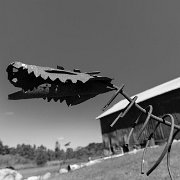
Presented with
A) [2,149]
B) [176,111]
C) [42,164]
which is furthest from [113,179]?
[2,149]

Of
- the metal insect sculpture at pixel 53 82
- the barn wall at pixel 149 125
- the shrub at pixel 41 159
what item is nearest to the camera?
the metal insect sculpture at pixel 53 82

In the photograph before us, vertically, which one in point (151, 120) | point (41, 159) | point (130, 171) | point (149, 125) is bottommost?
point (130, 171)

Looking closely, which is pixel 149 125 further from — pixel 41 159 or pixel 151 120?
pixel 41 159

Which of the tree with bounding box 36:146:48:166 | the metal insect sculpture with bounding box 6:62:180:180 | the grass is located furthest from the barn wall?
the tree with bounding box 36:146:48:166

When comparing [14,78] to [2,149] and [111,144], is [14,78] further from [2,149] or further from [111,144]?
[2,149]

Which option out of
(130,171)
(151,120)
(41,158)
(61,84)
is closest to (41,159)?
(41,158)

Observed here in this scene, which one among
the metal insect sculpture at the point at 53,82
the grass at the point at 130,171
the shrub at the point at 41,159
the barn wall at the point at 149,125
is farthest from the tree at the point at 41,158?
the metal insect sculpture at the point at 53,82

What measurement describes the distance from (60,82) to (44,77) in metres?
0.09

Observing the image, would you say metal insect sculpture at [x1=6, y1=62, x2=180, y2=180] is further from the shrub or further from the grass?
the shrub

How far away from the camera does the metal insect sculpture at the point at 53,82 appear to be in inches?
44.5

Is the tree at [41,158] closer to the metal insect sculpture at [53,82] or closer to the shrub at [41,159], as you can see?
the shrub at [41,159]

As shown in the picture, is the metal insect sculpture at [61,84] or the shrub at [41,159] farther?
the shrub at [41,159]

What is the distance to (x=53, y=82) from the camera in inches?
46.3

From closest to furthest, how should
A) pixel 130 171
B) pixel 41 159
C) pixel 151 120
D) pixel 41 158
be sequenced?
pixel 130 171 → pixel 151 120 → pixel 41 159 → pixel 41 158
